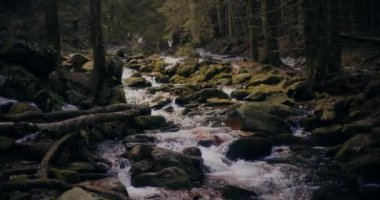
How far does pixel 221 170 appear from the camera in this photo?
1183 cm

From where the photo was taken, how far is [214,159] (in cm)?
1237

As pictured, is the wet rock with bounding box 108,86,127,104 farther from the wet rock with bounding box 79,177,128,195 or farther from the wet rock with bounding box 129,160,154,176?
the wet rock with bounding box 79,177,128,195

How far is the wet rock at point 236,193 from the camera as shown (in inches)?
388

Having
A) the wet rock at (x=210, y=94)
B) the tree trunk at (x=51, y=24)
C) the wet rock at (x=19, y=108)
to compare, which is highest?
the tree trunk at (x=51, y=24)

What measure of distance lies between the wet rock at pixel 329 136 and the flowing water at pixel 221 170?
1030 millimetres

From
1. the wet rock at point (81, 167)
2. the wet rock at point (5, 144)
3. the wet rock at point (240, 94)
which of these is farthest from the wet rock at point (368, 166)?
the wet rock at point (240, 94)

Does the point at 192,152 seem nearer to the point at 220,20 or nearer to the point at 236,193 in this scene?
the point at 236,193

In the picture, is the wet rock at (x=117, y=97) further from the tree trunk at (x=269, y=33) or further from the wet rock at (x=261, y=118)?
the tree trunk at (x=269, y=33)

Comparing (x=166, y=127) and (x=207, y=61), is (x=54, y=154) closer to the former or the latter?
(x=166, y=127)

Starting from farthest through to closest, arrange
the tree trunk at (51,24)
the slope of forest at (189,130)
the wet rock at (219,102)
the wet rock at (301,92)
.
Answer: the wet rock at (219,102) < the tree trunk at (51,24) < the wet rock at (301,92) < the slope of forest at (189,130)

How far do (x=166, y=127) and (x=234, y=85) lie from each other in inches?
380

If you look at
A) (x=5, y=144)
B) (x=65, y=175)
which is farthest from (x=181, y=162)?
(x=5, y=144)

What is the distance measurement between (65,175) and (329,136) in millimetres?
7500

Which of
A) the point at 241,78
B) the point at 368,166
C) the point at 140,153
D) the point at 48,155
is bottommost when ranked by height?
the point at 368,166
